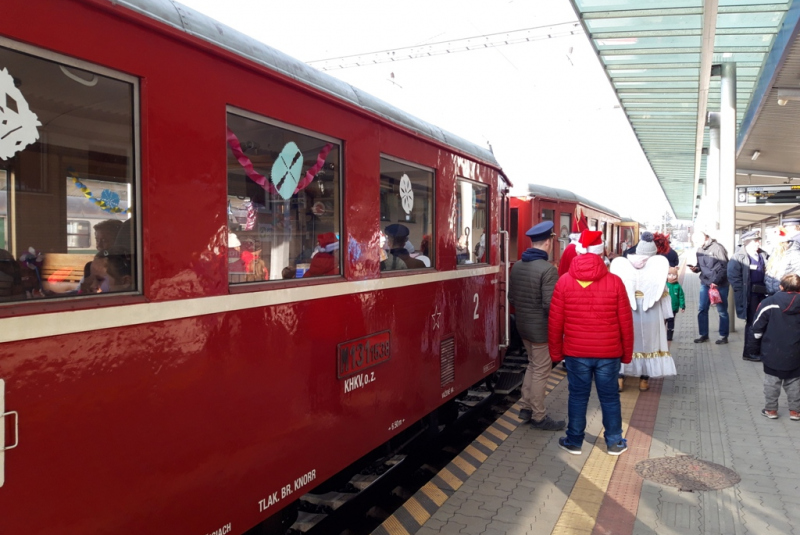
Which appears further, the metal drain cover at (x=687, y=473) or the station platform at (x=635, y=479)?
the metal drain cover at (x=687, y=473)

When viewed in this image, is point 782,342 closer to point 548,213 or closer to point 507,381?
point 507,381

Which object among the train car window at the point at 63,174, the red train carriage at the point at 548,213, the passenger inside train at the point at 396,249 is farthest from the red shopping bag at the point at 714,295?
the train car window at the point at 63,174

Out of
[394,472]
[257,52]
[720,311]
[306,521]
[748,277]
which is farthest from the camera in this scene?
[720,311]

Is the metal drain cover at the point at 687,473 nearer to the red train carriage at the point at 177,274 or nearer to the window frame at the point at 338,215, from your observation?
the red train carriage at the point at 177,274

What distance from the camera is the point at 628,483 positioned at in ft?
15.4

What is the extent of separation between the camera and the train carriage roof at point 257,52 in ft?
8.51

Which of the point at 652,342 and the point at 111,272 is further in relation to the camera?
the point at 652,342

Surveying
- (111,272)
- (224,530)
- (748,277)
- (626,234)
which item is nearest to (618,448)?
(224,530)

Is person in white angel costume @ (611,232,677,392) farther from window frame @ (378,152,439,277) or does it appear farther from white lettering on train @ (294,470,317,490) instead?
white lettering on train @ (294,470,317,490)

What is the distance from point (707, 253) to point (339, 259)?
28.4 feet

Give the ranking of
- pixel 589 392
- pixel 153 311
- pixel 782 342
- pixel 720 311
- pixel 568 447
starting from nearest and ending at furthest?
pixel 153 311, pixel 589 392, pixel 568 447, pixel 782 342, pixel 720 311

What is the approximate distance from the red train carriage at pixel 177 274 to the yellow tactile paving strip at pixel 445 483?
0.54 m

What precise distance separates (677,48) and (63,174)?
11.0 meters

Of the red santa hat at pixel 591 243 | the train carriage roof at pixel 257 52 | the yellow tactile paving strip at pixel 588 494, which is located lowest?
the yellow tactile paving strip at pixel 588 494
